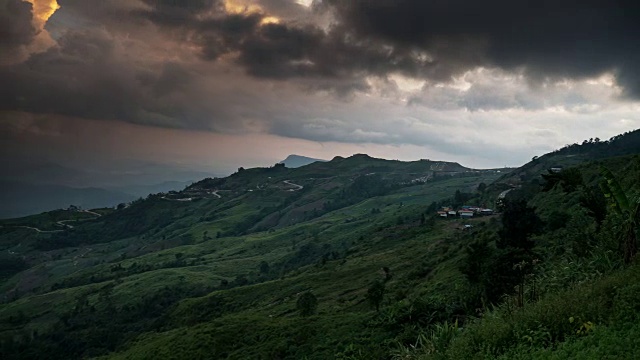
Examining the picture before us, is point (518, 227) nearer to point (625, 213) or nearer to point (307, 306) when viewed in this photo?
point (625, 213)

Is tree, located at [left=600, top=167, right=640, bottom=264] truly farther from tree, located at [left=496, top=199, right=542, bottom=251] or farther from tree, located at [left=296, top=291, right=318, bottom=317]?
tree, located at [left=296, top=291, right=318, bottom=317]

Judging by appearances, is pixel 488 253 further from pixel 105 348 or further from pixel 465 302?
pixel 105 348

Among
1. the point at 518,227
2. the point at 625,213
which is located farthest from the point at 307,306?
the point at 625,213

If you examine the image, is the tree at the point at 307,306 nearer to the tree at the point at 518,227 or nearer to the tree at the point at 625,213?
the tree at the point at 518,227

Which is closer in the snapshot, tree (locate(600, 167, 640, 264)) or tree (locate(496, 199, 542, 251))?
tree (locate(600, 167, 640, 264))

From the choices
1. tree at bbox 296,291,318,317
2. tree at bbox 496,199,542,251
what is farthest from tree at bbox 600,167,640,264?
tree at bbox 296,291,318,317

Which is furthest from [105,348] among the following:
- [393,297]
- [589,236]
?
[589,236]

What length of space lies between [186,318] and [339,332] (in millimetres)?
104240

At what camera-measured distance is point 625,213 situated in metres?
29.2

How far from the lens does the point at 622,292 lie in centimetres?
1962

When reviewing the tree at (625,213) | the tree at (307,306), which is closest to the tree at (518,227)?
the tree at (625,213)

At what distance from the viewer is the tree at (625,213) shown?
25.9 metres

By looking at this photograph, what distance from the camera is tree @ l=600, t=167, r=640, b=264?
25.9m

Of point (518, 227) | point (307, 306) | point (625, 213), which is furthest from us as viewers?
point (307, 306)
